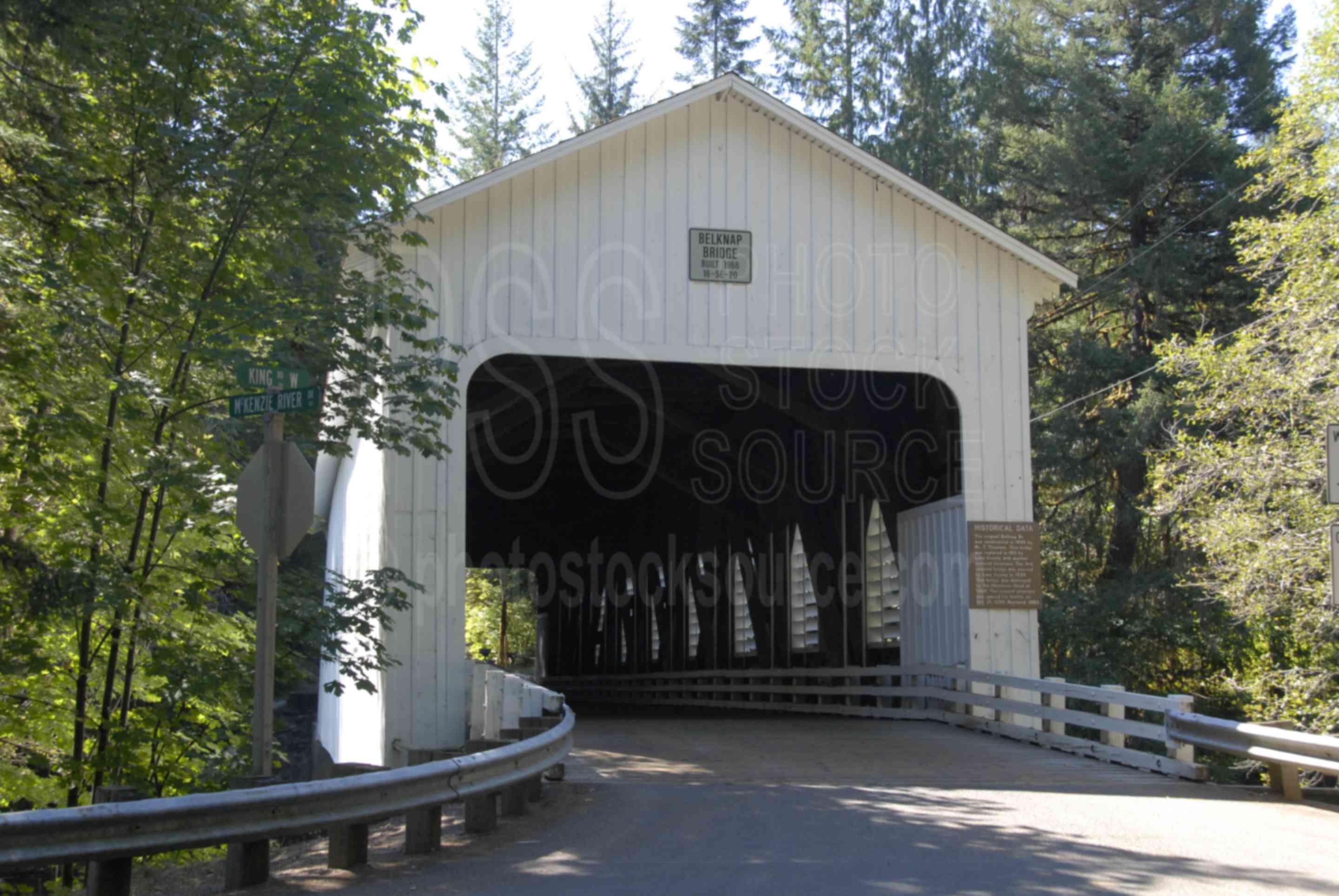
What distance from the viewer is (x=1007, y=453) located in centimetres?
1304

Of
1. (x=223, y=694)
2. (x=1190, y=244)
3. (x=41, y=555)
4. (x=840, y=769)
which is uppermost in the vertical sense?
(x=1190, y=244)

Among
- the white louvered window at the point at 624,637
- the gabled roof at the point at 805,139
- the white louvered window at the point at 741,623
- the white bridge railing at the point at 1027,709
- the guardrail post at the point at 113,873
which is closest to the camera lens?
the guardrail post at the point at 113,873

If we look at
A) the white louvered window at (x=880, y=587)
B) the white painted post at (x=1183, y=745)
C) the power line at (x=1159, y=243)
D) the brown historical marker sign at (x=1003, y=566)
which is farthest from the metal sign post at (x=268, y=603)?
the power line at (x=1159, y=243)

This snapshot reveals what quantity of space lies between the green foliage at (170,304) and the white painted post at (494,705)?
2.85ft

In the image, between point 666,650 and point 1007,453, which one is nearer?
point 1007,453

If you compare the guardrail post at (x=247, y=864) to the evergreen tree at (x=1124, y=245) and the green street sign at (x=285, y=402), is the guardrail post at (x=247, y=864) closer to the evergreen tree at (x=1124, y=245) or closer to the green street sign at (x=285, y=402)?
the green street sign at (x=285, y=402)

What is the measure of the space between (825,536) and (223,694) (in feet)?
32.1

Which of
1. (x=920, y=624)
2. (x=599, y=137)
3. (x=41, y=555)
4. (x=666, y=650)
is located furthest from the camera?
(x=666, y=650)

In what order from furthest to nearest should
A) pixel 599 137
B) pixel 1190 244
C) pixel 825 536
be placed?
pixel 1190 244
pixel 825 536
pixel 599 137

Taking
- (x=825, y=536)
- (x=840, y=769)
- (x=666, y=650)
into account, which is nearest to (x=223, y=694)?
(x=840, y=769)

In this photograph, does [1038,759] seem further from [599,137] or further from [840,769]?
[599,137]

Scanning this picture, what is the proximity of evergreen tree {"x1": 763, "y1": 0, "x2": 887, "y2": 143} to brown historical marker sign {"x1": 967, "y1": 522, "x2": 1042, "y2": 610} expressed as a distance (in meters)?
21.2

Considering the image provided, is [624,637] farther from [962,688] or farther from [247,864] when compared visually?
[247,864]

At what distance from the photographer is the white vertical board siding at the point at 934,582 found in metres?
13.1
